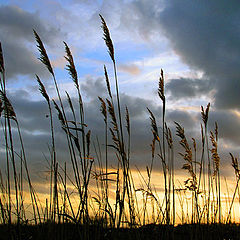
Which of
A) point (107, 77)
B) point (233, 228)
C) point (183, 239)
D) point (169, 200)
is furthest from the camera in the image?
point (233, 228)

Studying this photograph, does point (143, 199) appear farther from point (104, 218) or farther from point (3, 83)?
point (3, 83)

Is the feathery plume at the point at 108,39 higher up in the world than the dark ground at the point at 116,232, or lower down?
higher up

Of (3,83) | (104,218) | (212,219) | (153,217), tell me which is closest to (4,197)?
(104,218)

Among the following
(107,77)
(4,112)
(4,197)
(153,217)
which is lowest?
(153,217)

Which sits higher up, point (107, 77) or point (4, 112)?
Answer: point (107, 77)

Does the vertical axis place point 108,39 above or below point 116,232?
above

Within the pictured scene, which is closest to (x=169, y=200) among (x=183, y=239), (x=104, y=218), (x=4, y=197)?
(x=104, y=218)

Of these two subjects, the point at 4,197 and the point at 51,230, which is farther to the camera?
the point at 4,197

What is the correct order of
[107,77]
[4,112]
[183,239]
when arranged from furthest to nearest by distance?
1. [183,239]
2. [107,77]
3. [4,112]

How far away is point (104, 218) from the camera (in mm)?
2758

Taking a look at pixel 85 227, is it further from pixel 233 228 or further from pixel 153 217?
pixel 233 228

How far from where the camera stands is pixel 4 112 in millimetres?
2404

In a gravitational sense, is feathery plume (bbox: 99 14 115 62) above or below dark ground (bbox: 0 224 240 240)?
above

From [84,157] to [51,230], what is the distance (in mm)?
608
